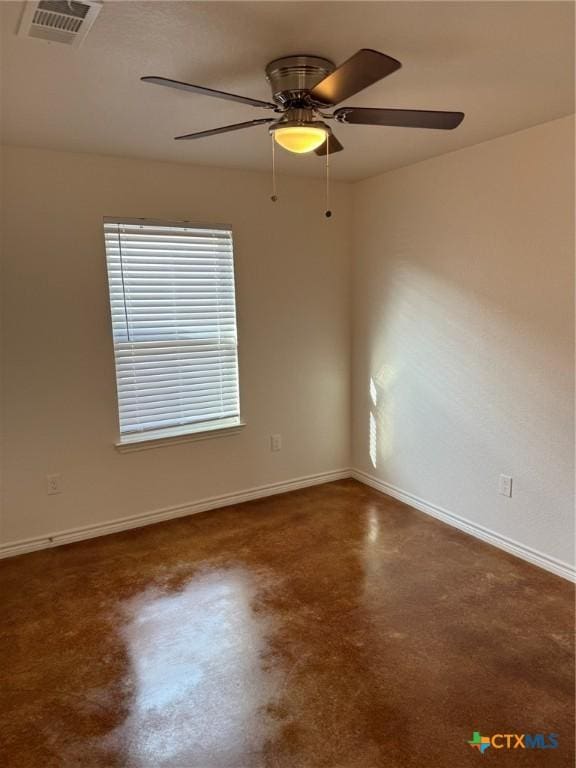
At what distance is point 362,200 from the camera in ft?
12.7

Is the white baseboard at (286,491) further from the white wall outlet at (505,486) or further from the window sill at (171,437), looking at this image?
the window sill at (171,437)

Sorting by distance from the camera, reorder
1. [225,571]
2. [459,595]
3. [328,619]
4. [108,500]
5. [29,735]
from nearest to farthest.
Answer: [29,735] < [328,619] < [459,595] < [225,571] < [108,500]

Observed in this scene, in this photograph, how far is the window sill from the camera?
→ 335cm

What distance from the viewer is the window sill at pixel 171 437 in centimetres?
335

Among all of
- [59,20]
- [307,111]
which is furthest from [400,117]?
[59,20]

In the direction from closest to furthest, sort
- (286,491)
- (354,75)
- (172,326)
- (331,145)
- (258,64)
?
1. (354,75)
2. (258,64)
3. (331,145)
4. (172,326)
5. (286,491)

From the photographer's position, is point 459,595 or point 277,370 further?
point 277,370

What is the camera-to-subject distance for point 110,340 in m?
3.21

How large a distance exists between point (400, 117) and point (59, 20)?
3.79 ft

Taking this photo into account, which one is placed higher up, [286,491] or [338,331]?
[338,331]

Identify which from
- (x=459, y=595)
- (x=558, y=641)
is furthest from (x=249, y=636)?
(x=558, y=641)

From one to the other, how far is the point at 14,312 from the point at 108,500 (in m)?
→ 1.33

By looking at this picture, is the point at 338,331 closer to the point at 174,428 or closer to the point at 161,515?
the point at 174,428

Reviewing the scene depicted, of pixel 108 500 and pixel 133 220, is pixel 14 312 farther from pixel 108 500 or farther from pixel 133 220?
pixel 108 500
